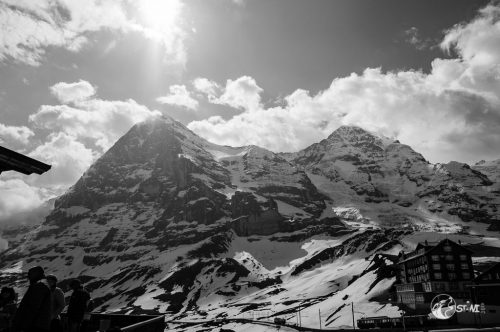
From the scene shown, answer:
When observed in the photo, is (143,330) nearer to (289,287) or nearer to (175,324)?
(175,324)

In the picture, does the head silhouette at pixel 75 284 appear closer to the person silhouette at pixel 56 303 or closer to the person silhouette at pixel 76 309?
the person silhouette at pixel 76 309

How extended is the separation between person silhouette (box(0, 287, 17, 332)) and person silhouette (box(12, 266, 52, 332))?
370 cm

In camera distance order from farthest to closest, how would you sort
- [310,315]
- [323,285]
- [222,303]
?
[222,303]
[323,285]
[310,315]

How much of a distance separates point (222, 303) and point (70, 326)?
18607 centimetres

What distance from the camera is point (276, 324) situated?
10194 centimetres

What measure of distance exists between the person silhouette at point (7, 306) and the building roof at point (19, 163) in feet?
11.6

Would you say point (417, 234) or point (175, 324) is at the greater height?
point (417, 234)

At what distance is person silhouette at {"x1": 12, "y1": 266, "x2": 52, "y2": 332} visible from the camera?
8008 mm

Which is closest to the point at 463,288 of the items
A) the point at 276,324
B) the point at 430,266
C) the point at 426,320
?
the point at 430,266

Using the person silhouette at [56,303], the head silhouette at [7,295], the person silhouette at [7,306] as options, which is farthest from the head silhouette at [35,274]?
the head silhouette at [7,295]

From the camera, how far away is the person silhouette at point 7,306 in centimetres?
1133

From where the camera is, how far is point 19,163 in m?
11.5

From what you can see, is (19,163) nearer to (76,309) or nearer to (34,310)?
(76,309)

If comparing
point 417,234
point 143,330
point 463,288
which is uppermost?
point 417,234
